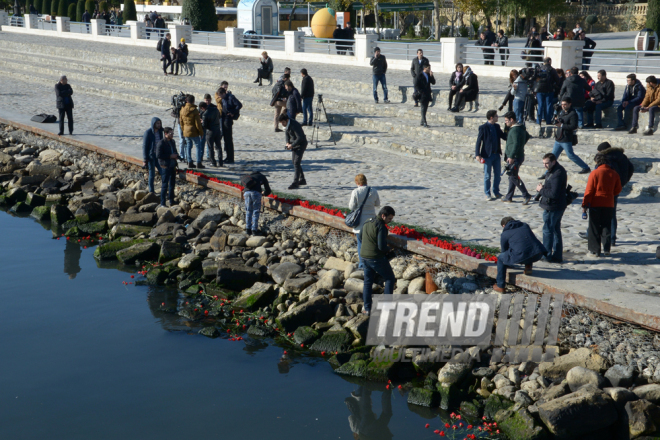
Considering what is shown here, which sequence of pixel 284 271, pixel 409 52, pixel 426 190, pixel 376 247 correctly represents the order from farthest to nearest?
pixel 409 52 < pixel 426 190 < pixel 284 271 < pixel 376 247

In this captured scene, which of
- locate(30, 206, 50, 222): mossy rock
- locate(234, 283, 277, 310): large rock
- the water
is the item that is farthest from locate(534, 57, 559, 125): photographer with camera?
locate(30, 206, 50, 222): mossy rock

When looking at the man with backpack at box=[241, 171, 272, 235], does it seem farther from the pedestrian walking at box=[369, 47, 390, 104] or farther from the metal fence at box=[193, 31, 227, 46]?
the metal fence at box=[193, 31, 227, 46]

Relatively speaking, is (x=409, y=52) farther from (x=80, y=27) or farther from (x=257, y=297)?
(x=80, y=27)

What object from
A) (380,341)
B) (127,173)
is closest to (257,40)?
(127,173)

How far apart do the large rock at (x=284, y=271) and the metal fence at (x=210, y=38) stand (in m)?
26.7

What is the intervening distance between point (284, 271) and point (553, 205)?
192 inches

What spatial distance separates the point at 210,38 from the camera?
36750 millimetres

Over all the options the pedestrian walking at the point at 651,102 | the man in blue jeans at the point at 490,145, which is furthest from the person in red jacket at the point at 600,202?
the pedestrian walking at the point at 651,102

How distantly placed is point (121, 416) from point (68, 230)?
849 cm

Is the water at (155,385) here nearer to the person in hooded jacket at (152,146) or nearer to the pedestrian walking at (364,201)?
the pedestrian walking at (364,201)

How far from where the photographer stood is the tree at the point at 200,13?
1590 inches

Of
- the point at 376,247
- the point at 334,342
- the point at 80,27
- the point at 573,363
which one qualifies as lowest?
the point at 334,342

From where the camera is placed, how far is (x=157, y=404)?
29.8 feet

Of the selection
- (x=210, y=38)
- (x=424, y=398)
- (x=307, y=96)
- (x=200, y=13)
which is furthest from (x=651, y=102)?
(x=200, y=13)
